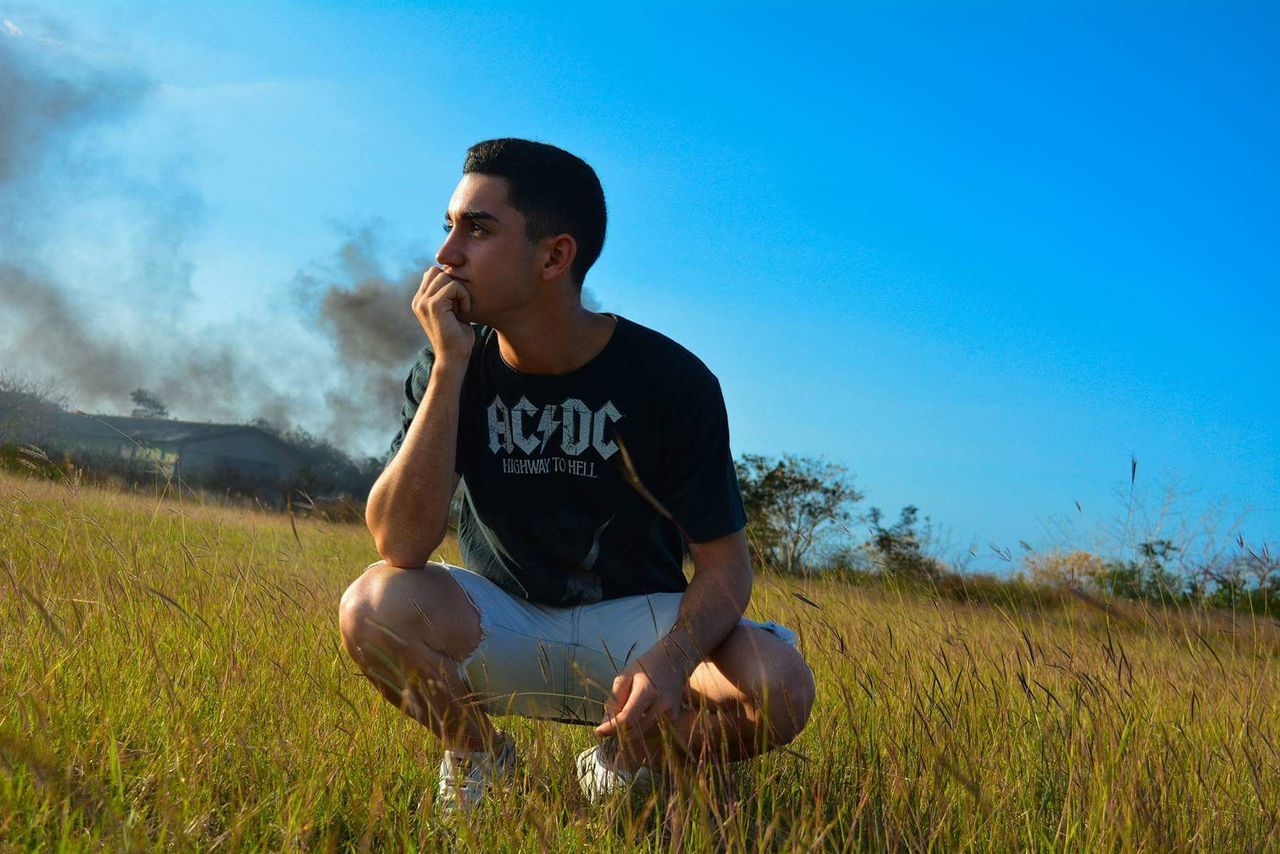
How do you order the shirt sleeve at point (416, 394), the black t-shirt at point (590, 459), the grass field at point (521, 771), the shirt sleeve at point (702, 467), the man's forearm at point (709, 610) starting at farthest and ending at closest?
the shirt sleeve at point (416, 394), the black t-shirt at point (590, 459), the shirt sleeve at point (702, 467), the man's forearm at point (709, 610), the grass field at point (521, 771)

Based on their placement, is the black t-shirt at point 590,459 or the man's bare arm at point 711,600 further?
the black t-shirt at point 590,459

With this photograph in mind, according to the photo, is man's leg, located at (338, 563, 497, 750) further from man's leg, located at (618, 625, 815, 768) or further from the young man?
man's leg, located at (618, 625, 815, 768)

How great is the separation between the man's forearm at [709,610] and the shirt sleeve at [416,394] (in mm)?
886

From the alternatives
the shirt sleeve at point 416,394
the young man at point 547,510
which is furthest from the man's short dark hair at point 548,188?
the shirt sleeve at point 416,394

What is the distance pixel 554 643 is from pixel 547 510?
0.41 meters

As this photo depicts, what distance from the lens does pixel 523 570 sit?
3.19 meters

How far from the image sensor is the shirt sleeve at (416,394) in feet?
10.5

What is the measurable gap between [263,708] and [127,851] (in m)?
1.59

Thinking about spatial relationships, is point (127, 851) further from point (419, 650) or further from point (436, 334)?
point (436, 334)

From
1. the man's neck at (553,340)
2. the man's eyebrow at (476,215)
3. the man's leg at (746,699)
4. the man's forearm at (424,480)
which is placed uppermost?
the man's eyebrow at (476,215)

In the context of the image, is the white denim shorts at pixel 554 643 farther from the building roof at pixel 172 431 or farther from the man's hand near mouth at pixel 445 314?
the building roof at pixel 172 431

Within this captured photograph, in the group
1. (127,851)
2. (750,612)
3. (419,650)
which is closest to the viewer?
(127,851)

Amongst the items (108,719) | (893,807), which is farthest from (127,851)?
(893,807)

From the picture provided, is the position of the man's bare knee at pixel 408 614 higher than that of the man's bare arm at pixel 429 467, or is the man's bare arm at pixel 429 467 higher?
the man's bare arm at pixel 429 467
